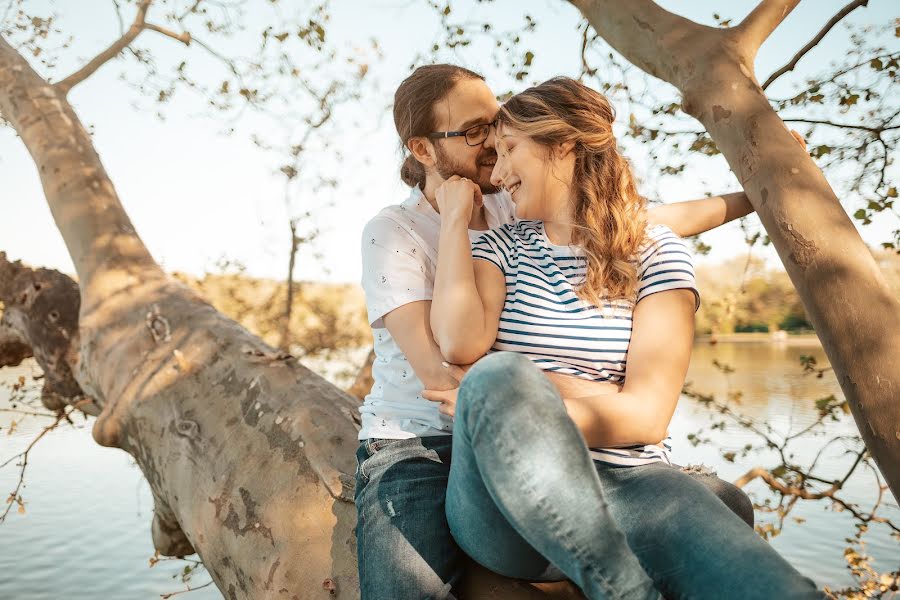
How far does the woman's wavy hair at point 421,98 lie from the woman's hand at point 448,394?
71 cm

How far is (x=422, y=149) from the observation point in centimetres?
215

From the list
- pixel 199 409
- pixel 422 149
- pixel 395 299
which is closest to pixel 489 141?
pixel 422 149

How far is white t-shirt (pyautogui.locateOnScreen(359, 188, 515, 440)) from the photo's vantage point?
1780 mm

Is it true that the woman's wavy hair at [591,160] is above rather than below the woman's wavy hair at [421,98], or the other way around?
below

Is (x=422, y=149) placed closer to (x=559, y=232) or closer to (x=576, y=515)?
(x=559, y=232)

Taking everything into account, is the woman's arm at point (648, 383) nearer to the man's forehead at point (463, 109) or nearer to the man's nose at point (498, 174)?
the man's nose at point (498, 174)

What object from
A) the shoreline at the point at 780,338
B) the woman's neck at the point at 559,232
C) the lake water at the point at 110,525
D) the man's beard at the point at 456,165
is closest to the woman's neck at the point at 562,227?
the woman's neck at the point at 559,232

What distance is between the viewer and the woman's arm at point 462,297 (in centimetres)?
160

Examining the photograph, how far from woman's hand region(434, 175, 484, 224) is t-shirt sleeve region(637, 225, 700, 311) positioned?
1.45 feet

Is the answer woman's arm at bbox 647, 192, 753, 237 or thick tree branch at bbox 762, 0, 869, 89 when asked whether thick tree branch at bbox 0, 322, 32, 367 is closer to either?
woman's arm at bbox 647, 192, 753, 237

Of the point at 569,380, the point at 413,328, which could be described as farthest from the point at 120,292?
the point at 569,380

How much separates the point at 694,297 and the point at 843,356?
1.55ft

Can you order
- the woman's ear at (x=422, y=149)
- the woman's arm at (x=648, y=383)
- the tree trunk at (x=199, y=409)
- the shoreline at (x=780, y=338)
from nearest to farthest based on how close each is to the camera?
the woman's arm at (x=648, y=383) < the tree trunk at (x=199, y=409) < the woman's ear at (x=422, y=149) < the shoreline at (x=780, y=338)

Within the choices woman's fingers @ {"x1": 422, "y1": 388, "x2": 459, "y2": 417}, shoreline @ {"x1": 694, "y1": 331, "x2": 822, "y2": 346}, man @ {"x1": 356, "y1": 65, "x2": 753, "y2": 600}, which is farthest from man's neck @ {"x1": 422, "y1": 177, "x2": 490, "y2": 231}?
shoreline @ {"x1": 694, "y1": 331, "x2": 822, "y2": 346}
